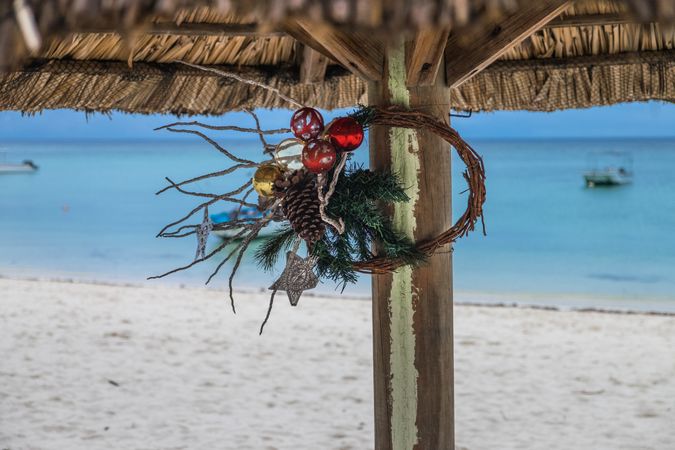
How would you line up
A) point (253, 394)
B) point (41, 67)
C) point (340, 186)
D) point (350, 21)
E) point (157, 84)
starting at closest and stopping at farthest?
point (350, 21), point (340, 186), point (41, 67), point (157, 84), point (253, 394)

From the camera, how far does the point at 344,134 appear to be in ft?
5.18

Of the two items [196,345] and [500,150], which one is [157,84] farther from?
[500,150]

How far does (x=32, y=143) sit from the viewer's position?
64.4 meters

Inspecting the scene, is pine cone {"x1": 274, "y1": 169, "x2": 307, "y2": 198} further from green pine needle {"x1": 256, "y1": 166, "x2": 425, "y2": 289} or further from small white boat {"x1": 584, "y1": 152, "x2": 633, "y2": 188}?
small white boat {"x1": 584, "y1": 152, "x2": 633, "y2": 188}

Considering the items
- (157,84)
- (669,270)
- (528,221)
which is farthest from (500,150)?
(157,84)

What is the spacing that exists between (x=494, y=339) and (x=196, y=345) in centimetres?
200

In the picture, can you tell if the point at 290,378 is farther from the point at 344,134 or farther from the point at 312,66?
the point at 344,134

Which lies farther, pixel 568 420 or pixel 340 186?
pixel 568 420

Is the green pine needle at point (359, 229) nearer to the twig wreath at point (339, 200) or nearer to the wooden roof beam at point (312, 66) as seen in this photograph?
the twig wreath at point (339, 200)

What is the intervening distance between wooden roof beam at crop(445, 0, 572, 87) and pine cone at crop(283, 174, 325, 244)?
1.27ft

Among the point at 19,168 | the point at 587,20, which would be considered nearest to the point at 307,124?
the point at 587,20

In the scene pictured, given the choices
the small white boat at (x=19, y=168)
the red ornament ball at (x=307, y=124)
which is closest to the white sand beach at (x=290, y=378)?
the red ornament ball at (x=307, y=124)

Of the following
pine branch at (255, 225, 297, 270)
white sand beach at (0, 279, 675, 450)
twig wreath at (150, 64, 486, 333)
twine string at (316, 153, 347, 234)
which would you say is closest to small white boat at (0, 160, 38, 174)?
white sand beach at (0, 279, 675, 450)

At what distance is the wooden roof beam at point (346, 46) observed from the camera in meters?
1.49
